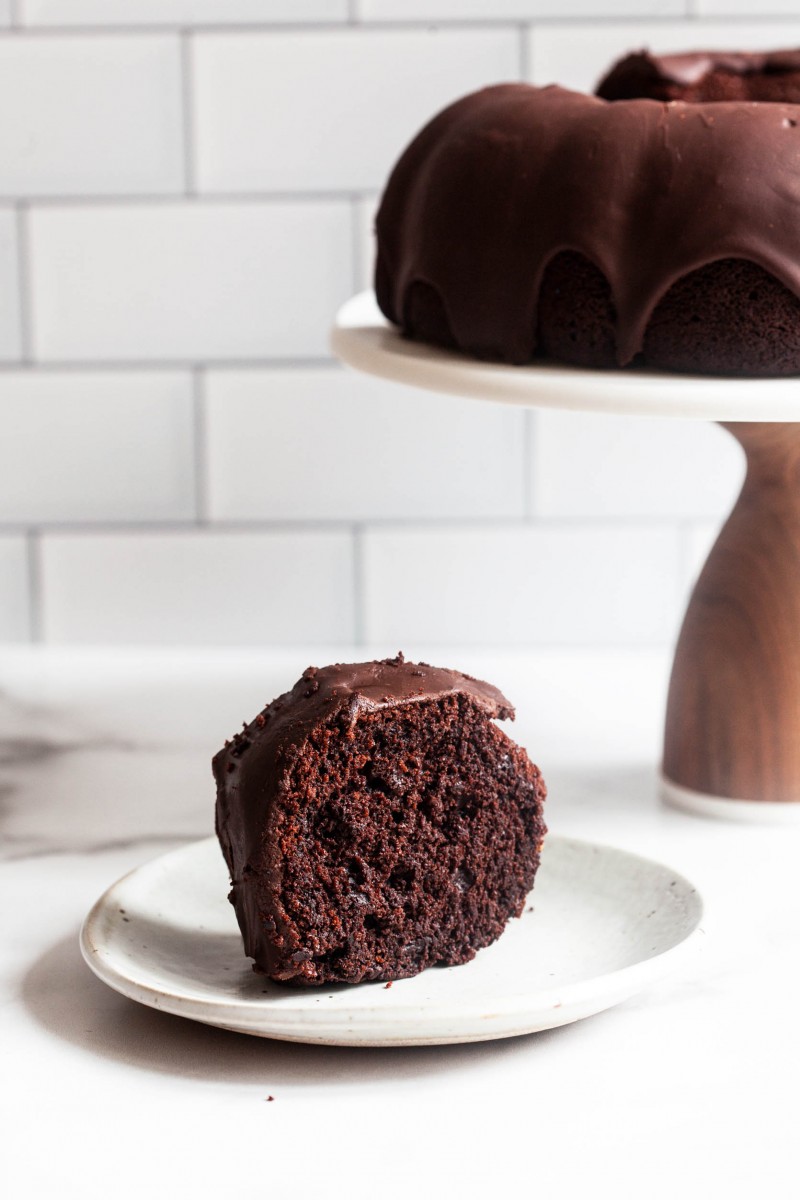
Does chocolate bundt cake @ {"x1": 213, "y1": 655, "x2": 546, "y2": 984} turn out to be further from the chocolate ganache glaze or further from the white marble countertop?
the chocolate ganache glaze

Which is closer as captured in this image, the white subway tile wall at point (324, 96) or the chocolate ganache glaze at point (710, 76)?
the chocolate ganache glaze at point (710, 76)

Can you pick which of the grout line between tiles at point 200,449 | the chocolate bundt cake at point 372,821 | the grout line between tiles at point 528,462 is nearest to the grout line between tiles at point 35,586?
the grout line between tiles at point 200,449

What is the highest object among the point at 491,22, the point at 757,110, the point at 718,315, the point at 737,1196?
the point at 491,22

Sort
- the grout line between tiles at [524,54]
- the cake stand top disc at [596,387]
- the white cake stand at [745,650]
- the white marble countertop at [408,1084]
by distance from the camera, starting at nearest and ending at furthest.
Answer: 1. the white marble countertop at [408,1084]
2. the cake stand top disc at [596,387]
3. the white cake stand at [745,650]
4. the grout line between tiles at [524,54]

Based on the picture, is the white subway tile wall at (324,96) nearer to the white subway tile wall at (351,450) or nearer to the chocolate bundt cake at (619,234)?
the white subway tile wall at (351,450)

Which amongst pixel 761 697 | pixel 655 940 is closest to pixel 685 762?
pixel 761 697

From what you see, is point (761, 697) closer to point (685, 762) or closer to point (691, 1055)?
point (685, 762)

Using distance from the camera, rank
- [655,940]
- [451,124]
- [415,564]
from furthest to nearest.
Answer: [415,564]
[451,124]
[655,940]
